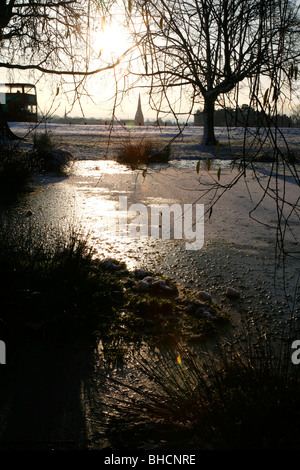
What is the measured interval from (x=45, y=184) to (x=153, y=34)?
22.3ft

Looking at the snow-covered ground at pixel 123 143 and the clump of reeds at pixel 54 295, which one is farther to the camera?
the snow-covered ground at pixel 123 143

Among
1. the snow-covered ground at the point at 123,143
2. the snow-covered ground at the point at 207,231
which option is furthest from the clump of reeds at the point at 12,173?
the snow-covered ground at the point at 123,143

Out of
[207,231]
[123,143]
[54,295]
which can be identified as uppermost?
[123,143]

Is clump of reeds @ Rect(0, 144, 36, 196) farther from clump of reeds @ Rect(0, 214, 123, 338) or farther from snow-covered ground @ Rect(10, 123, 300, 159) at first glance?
clump of reeds @ Rect(0, 214, 123, 338)

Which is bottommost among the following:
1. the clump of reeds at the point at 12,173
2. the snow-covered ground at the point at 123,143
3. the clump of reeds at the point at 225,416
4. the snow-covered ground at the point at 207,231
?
the clump of reeds at the point at 225,416

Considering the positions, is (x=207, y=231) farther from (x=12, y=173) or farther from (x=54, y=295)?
(x=12, y=173)

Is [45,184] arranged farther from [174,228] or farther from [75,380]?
[75,380]

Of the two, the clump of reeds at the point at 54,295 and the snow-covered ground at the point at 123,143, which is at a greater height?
the snow-covered ground at the point at 123,143

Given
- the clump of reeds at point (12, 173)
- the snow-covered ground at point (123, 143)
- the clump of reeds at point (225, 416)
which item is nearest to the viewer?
the clump of reeds at point (225, 416)

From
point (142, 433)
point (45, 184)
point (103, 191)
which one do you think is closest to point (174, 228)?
point (103, 191)

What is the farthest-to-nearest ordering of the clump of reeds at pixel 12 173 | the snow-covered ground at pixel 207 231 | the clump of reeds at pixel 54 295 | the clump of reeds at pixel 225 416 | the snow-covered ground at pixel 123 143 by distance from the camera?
the snow-covered ground at pixel 123 143 < the clump of reeds at pixel 12 173 < the snow-covered ground at pixel 207 231 < the clump of reeds at pixel 54 295 < the clump of reeds at pixel 225 416

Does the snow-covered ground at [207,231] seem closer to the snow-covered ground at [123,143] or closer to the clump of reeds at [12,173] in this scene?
the clump of reeds at [12,173]

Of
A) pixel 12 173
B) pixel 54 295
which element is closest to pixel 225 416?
pixel 54 295
